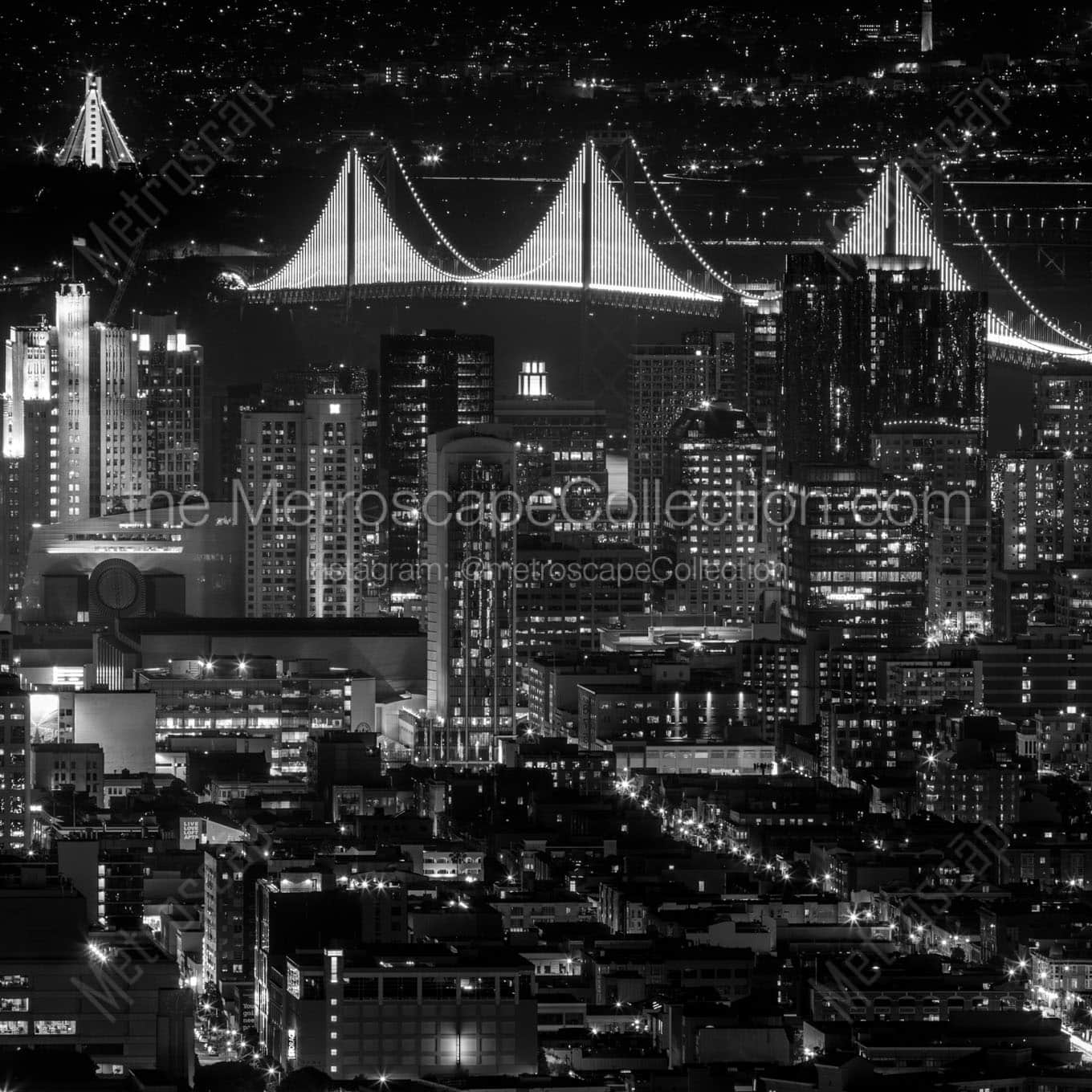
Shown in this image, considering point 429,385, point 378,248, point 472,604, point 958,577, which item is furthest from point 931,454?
point 472,604

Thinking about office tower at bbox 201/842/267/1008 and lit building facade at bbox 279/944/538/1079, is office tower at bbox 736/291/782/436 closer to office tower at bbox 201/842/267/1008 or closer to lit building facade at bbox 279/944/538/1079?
office tower at bbox 201/842/267/1008

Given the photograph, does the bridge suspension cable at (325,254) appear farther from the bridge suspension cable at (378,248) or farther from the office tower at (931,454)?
the office tower at (931,454)

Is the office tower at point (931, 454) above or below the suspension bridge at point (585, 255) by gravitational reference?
below

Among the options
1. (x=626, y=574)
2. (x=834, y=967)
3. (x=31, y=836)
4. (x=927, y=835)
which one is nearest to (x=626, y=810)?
(x=927, y=835)

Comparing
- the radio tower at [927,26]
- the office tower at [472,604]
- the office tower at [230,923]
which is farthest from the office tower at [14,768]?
the radio tower at [927,26]

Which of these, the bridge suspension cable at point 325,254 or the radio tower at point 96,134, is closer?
the radio tower at point 96,134

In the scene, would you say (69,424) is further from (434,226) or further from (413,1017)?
(413,1017)
